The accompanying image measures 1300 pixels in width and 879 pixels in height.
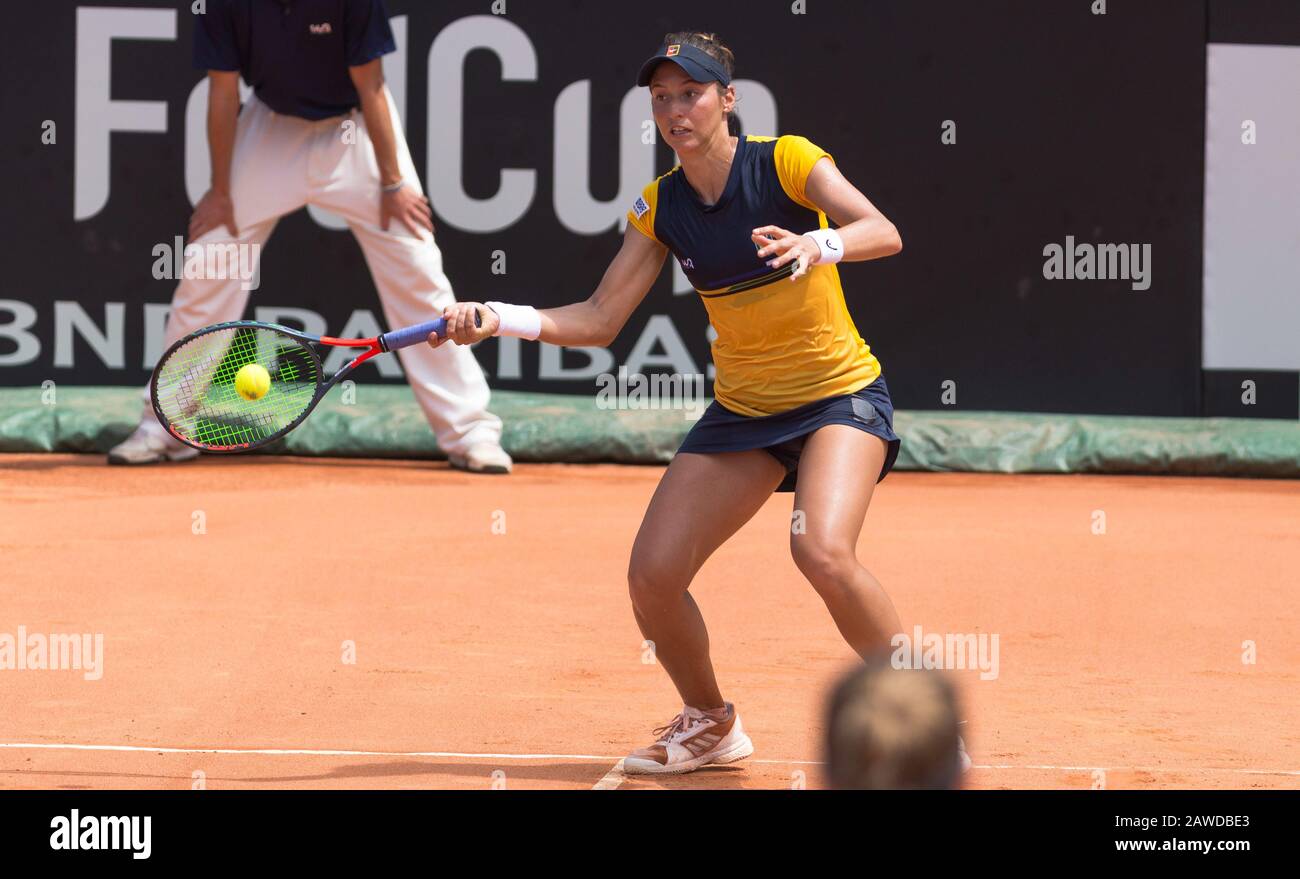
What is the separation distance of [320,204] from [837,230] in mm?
5519

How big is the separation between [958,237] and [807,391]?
20.3ft

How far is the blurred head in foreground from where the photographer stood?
264 centimetres

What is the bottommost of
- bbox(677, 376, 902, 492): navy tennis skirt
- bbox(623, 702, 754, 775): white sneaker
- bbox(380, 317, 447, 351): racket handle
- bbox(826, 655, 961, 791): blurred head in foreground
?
bbox(623, 702, 754, 775): white sneaker

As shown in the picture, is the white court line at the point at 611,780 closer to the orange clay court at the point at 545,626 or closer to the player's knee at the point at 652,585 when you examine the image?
the orange clay court at the point at 545,626

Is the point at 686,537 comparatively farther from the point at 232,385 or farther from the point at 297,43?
the point at 297,43

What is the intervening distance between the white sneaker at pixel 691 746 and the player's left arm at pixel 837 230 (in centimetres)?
103

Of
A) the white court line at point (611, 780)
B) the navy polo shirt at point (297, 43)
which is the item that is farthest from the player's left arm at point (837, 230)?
the navy polo shirt at point (297, 43)

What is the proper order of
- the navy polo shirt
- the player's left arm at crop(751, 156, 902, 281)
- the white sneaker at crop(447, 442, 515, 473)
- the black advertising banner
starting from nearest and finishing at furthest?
the player's left arm at crop(751, 156, 902, 281), the navy polo shirt, the white sneaker at crop(447, 442, 515, 473), the black advertising banner

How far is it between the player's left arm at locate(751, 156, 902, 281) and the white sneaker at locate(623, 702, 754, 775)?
1.03 meters

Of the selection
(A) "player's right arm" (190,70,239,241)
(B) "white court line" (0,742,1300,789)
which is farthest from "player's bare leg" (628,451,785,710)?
(A) "player's right arm" (190,70,239,241)

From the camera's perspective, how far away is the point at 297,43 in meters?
8.51

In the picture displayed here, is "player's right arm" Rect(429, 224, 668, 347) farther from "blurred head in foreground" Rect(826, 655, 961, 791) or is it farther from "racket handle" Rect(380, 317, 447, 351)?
"blurred head in foreground" Rect(826, 655, 961, 791)

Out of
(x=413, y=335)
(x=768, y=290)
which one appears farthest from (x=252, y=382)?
(x=768, y=290)

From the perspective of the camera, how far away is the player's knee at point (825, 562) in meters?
3.68
